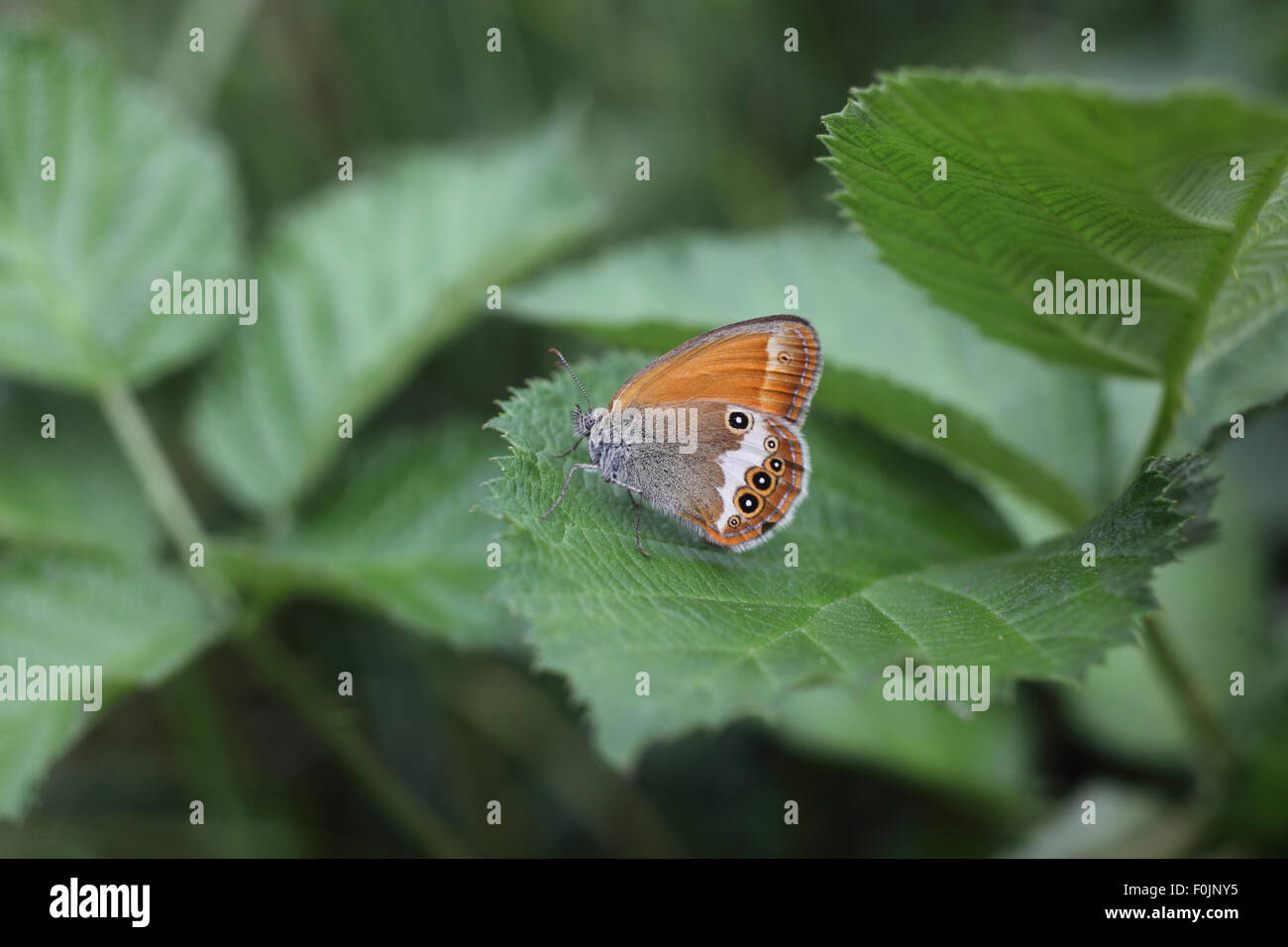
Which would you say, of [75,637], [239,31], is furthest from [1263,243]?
[239,31]

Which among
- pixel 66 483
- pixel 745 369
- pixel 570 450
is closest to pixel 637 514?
pixel 570 450

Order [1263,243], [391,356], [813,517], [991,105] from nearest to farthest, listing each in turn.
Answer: [991,105] < [1263,243] < [813,517] < [391,356]

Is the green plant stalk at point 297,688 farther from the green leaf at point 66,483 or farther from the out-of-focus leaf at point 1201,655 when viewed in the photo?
the out-of-focus leaf at point 1201,655

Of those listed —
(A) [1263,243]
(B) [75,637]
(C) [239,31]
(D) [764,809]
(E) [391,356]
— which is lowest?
(D) [764,809]

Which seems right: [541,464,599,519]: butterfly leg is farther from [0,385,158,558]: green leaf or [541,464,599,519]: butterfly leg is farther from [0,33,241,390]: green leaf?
[0,33,241,390]: green leaf

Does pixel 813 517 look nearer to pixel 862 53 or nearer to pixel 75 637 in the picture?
pixel 75 637

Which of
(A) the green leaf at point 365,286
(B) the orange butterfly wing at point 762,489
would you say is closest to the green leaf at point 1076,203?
(B) the orange butterfly wing at point 762,489

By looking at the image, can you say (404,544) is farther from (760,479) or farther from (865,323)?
(865,323)
